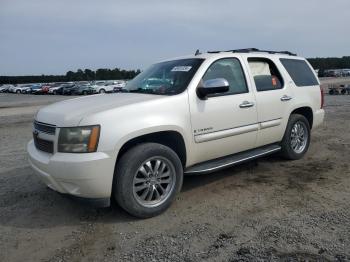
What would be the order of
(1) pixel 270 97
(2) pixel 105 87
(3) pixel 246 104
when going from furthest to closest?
(2) pixel 105 87, (1) pixel 270 97, (3) pixel 246 104

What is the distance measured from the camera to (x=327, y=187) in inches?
194

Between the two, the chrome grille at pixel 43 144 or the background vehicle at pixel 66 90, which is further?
the background vehicle at pixel 66 90

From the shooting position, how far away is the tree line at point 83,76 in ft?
287

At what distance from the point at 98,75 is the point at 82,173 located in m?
86.4

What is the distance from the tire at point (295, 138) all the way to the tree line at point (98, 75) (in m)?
77.1

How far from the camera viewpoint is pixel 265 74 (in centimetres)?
554

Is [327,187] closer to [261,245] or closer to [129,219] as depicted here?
[261,245]

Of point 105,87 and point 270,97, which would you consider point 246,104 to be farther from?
point 105,87

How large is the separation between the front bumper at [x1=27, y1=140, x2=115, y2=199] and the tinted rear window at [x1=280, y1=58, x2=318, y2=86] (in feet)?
12.1

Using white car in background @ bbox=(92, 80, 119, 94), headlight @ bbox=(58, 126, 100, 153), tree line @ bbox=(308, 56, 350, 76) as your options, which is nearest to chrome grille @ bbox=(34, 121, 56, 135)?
headlight @ bbox=(58, 126, 100, 153)

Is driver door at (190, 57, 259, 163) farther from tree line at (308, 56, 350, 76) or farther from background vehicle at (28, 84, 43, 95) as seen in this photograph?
tree line at (308, 56, 350, 76)

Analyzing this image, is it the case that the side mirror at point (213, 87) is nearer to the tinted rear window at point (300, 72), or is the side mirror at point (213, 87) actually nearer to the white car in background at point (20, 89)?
the tinted rear window at point (300, 72)

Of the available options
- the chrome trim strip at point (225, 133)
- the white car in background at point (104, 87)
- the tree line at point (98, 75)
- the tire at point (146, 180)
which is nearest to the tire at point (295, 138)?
the chrome trim strip at point (225, 133)

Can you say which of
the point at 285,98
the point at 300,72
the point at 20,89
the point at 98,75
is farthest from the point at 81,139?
the point at 98,75
